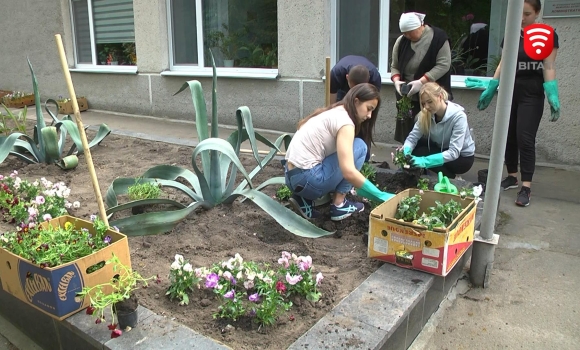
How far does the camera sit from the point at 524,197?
396 cm

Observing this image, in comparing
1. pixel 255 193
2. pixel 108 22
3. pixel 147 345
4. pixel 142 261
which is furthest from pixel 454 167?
pixel 108 22

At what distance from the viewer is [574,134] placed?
16.3 ft

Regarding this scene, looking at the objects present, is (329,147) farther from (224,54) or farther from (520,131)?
(224,54)

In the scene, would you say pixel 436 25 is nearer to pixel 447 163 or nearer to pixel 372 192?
pixel 447 163

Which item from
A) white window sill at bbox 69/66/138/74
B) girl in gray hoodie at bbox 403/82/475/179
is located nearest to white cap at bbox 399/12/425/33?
girl in gray hoodie at bbox 403/82/475/179

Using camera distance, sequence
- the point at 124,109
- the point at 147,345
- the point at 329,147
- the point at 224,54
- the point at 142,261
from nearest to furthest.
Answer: the point at 147,345
the point at 142,261
the point at 329,147
the point at 224,54
the point at 124,109

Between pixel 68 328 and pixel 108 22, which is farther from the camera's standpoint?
pixel 108 22

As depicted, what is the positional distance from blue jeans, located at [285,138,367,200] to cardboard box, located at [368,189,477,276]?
589 mm

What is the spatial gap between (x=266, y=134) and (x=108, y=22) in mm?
4551

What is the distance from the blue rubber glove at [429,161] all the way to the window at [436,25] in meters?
2.43

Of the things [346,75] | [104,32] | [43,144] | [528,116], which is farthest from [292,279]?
[104,32]

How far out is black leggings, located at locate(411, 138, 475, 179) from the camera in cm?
387

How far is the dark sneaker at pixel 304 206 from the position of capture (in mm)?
3367

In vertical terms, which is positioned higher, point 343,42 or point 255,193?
point 343,42
